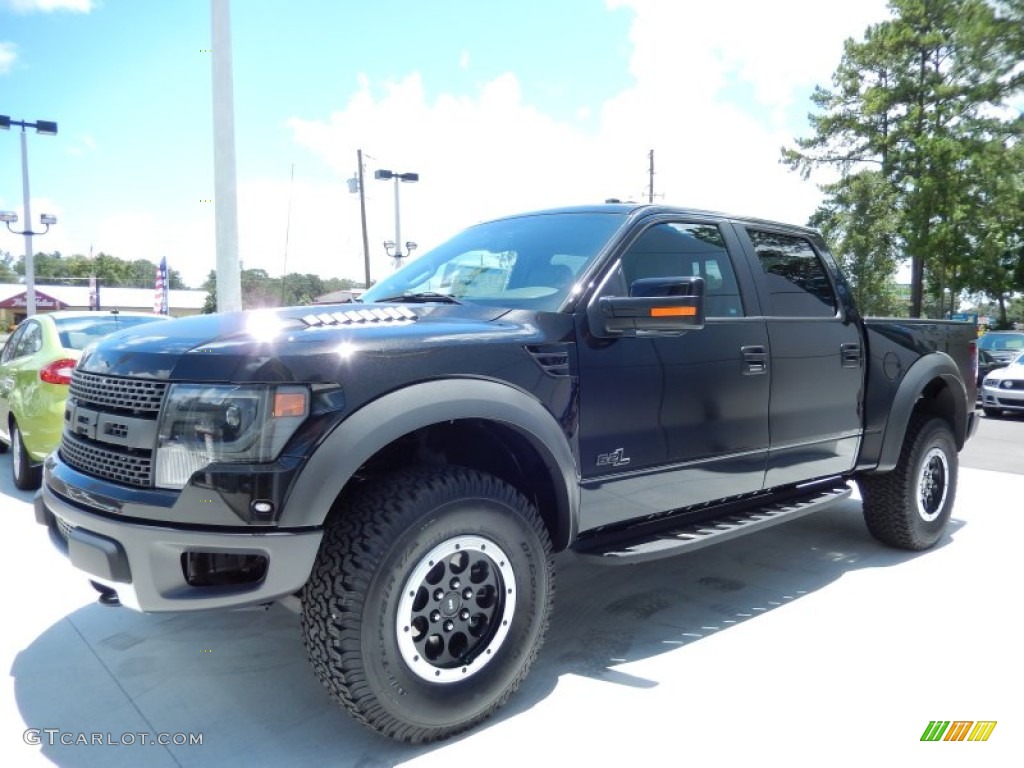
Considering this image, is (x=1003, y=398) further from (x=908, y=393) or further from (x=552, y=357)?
(x=552, y=357)

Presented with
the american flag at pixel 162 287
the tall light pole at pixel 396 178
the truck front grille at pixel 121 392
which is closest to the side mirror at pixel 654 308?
the truck front grille at pixel 121 392

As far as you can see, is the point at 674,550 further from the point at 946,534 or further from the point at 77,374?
the point at 946,534

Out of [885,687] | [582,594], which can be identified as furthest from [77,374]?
[885,687]

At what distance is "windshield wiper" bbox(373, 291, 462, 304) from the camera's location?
3.28 metres

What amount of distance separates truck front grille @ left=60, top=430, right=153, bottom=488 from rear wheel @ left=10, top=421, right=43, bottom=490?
12.7 feet

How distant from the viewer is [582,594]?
4062 mm

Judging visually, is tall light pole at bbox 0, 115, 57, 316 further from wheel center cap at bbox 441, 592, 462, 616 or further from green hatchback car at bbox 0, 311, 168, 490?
wheel center cap at bbox 441, 592, 462, 616

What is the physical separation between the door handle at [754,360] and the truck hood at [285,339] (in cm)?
122

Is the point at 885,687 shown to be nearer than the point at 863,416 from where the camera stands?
Yes

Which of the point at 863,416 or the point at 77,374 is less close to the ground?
the point at 77,374

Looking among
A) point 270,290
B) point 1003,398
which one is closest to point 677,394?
point 270,290

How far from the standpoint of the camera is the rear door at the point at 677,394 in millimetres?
3037

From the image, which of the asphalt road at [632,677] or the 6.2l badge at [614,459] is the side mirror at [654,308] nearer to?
the 6.2l badge at [614,459]

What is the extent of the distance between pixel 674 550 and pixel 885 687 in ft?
3.13
